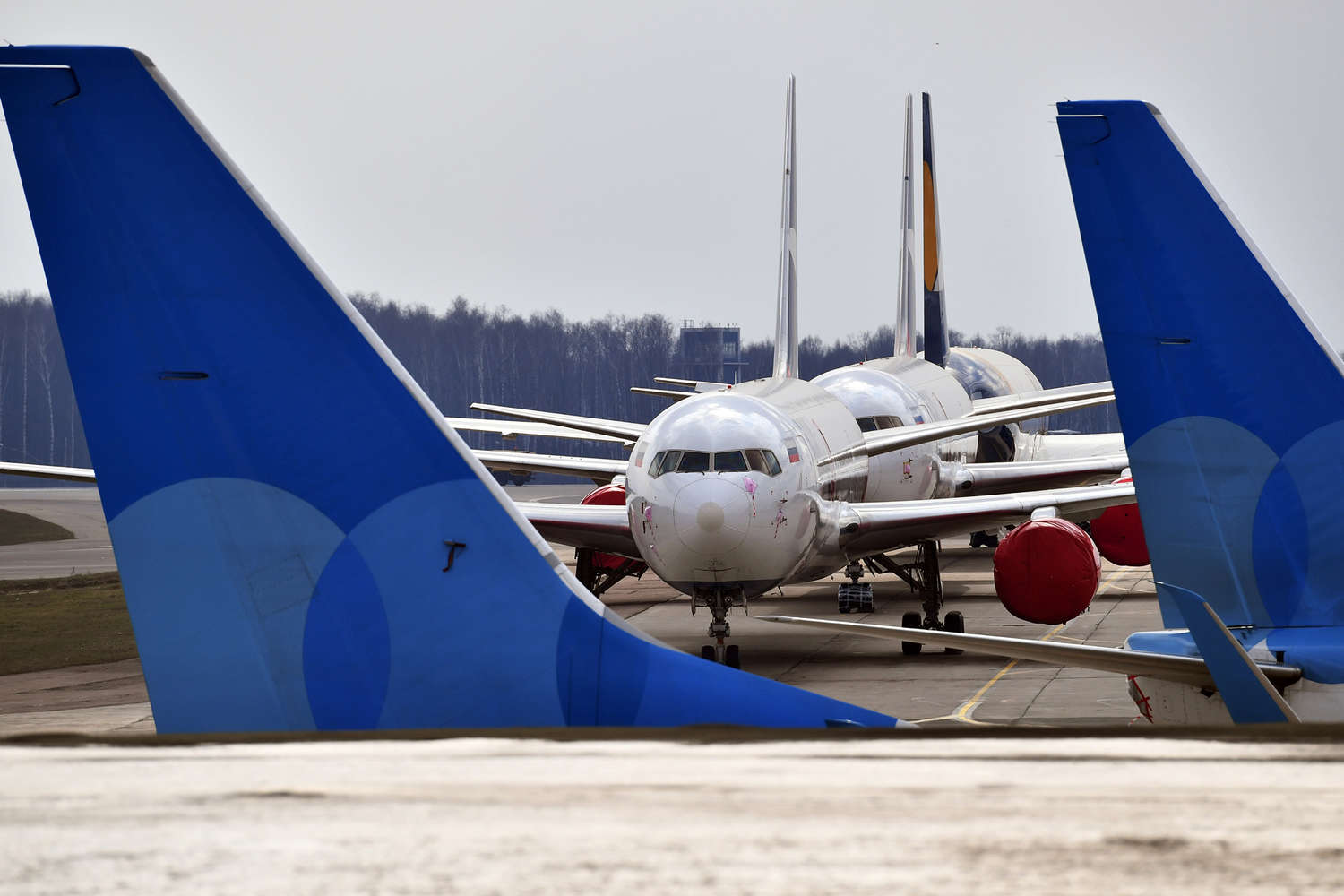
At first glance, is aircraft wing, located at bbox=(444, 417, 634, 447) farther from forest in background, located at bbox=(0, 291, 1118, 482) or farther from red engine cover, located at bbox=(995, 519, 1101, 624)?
forest in background, located at bbox=(0, 291, 1118, 482)

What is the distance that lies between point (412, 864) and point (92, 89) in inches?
165

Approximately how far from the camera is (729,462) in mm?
17984

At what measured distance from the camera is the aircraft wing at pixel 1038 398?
23172 mm

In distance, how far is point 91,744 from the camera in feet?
9.14

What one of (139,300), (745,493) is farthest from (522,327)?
(139,300)

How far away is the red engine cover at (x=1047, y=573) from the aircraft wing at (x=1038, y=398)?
81.5 inches

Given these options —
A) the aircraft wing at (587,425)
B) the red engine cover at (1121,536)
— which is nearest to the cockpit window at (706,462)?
the red engine cover at (1121,536)

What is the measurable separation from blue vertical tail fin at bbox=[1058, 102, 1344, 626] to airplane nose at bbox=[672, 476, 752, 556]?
33.0 ft

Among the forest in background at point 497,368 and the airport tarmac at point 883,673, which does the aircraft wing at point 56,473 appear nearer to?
the airport tarmac at point 883,673

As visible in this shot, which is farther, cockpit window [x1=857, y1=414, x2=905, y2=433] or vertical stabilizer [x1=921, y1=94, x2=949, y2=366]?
vertical stabilizer [x1=921, y1=94, x2=949, y2=366]

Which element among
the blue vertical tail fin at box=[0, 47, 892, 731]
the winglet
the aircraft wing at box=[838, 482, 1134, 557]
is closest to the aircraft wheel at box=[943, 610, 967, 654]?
the aircraft wing at box=[838, 482, 1134, 557]

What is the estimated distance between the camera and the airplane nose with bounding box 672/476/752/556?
1745 cm

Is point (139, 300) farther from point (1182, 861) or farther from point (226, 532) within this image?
point (1182, 861)

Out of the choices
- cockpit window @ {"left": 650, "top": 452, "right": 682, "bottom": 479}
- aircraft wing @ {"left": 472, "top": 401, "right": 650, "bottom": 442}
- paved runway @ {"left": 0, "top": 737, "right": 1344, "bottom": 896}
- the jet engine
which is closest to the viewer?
paved runway @ {"left": 0, "top": 737, "right": 1344, "bottom": 896}
